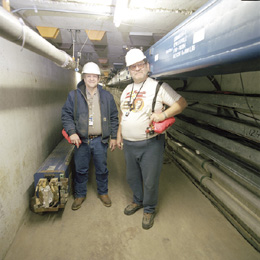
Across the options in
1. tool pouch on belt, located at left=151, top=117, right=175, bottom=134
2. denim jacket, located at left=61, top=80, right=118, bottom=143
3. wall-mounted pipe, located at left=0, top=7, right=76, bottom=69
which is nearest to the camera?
wall-mounted pipe, located at left=0, top=7, right=76, bottom=69

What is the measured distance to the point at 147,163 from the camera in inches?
66.8

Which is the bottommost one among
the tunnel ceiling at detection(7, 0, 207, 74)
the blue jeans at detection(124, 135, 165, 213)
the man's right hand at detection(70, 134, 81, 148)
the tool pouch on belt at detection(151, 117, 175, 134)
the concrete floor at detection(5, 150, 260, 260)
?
the concrete floor at detection(5, 150, 260, 260)

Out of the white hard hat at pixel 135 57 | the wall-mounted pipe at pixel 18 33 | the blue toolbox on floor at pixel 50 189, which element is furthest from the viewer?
the blue toolbox on floor at pixel 50 189

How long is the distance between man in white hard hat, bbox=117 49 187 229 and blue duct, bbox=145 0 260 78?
1.14 ft

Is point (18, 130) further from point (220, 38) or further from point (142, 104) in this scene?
point (220, 38)

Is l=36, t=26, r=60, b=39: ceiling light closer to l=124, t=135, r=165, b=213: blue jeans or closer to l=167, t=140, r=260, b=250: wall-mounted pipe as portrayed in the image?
l=124, t=135, r=165, b=213: blue jeans

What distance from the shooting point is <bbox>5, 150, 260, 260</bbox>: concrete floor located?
1.56m

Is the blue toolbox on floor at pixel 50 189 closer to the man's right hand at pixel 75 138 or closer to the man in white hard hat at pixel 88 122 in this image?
the man in white hard hat at pixel 88 122

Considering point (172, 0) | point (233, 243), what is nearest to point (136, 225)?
point (233, 243)

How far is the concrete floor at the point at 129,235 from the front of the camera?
156 centimetres

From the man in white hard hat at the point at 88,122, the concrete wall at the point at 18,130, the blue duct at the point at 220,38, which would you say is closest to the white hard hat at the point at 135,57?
the blue duct at the point at 220,38

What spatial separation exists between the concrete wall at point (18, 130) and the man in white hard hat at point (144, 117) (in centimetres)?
108

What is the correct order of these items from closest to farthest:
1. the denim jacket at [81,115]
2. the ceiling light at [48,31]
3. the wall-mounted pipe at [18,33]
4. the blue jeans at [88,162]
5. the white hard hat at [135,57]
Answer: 1. the wall-mounted pipe at [18,33]
2. the white hard hat at [135,57]
3. the denim jacket at [81,115]
4. the blue jeans at [88,162]
5. the ceiling light at [48,31]

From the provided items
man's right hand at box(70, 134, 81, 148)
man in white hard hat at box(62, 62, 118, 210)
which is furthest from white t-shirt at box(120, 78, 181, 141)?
man's right hand at box(70, 134, 81, 148)
